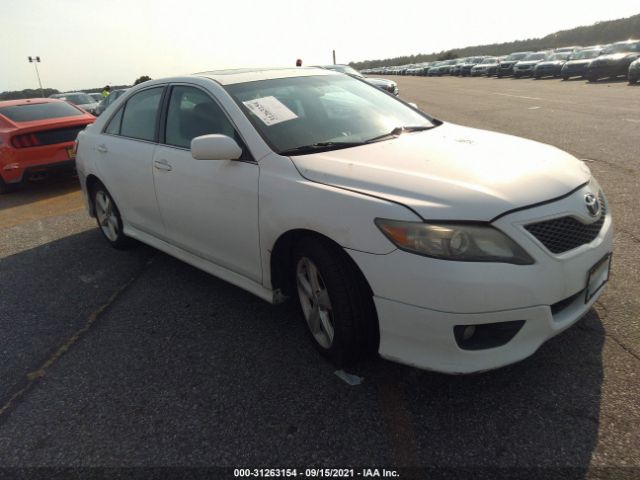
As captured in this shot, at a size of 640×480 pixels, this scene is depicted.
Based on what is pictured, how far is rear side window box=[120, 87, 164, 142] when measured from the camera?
4.05 metres

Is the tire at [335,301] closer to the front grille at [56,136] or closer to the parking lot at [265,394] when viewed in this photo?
the parking lot at [265,394]

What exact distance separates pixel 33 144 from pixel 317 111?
6.46 meters

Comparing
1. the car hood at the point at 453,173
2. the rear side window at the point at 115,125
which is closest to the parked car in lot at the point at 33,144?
the rear side window at the point at 115,125

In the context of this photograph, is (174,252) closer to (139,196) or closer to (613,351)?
(139,196)

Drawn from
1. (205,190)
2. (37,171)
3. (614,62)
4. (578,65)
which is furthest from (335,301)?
(578,65)

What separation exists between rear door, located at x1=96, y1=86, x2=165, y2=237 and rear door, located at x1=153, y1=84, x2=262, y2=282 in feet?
0.58

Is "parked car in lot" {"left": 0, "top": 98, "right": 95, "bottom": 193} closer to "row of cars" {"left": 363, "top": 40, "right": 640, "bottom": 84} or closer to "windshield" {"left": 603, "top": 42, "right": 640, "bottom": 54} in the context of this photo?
"row of cars" {"left": 363, "top": 40, "right": 640, "bottom": 84}

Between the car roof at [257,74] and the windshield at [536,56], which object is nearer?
the car roof at [257,74]

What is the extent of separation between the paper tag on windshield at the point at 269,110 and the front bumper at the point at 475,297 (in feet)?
3.96

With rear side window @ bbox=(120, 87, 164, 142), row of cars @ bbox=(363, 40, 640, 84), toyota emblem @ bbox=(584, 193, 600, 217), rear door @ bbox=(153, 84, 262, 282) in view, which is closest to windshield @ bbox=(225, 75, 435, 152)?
rear door @ bbox=(153, 84, 262, 282)

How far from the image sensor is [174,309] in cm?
369

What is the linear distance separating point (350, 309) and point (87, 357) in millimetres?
1788

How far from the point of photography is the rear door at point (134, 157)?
13.1 feet

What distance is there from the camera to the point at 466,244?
216cm
